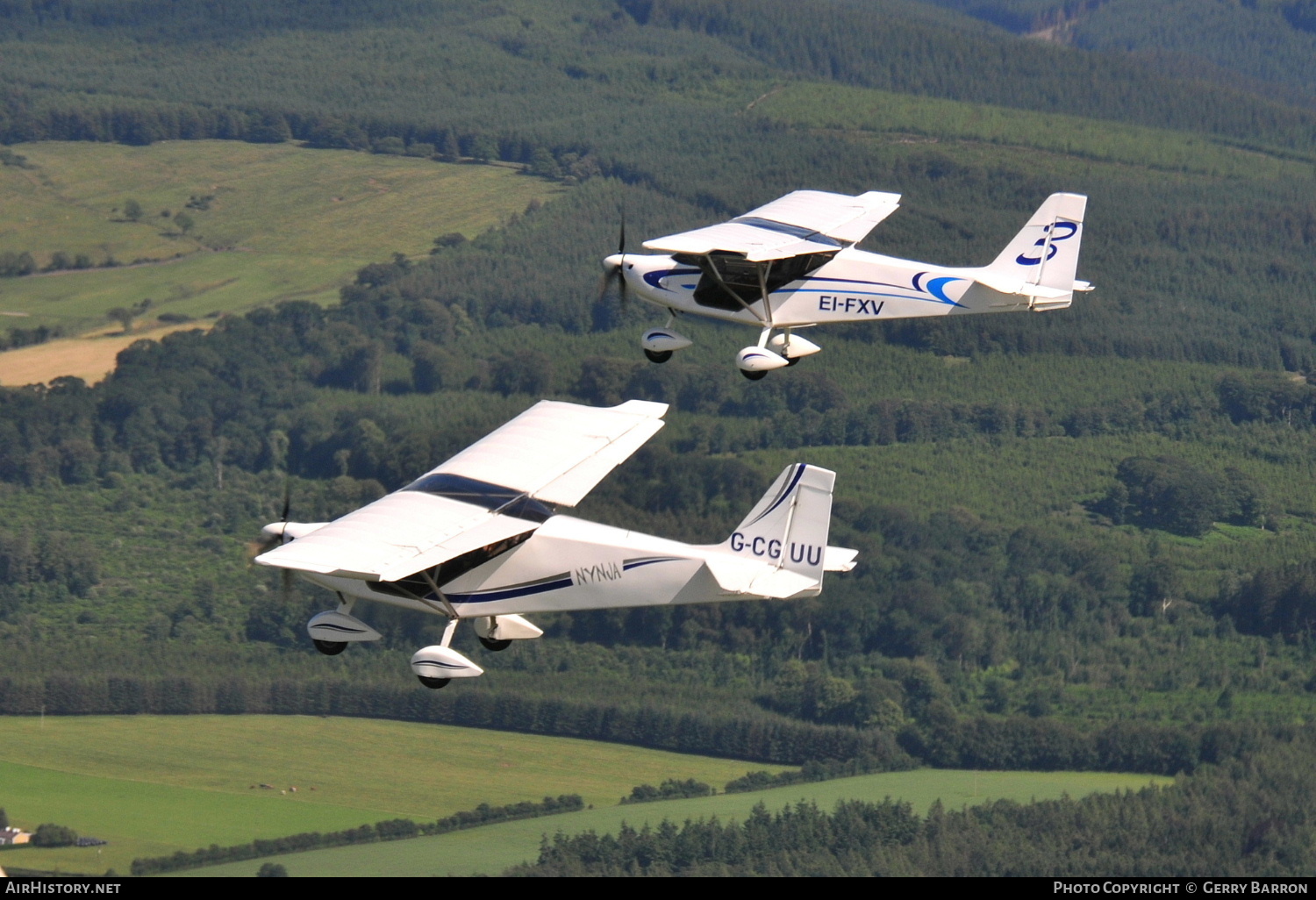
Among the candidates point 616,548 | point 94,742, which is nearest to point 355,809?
point 94,742

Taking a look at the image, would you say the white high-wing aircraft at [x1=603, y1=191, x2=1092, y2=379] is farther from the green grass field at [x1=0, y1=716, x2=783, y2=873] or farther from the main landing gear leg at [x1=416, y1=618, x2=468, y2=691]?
the green grass field at [x1=0, y1=716, x2=783, y2=873]

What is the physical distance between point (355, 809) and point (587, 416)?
123169 millimetres

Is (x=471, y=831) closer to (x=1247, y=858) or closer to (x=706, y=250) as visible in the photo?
(x=1247, y=858)

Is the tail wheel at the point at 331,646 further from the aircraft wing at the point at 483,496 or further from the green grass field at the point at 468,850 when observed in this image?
the green grass field at the point at 468,850

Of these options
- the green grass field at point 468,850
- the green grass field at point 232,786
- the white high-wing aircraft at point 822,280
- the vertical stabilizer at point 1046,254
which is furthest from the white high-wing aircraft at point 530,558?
the green grass field at point 232,786

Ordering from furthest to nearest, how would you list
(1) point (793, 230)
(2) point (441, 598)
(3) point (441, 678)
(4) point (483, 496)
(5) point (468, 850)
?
1. (5) point (468, 850)
2. (1) point (793, 230)
3. (4) point (483, 496)
4. (2) point (441, 598)
5. (3) point (441, 678)

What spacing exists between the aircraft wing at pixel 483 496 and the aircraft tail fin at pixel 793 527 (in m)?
4.13

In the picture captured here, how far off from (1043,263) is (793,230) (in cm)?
740

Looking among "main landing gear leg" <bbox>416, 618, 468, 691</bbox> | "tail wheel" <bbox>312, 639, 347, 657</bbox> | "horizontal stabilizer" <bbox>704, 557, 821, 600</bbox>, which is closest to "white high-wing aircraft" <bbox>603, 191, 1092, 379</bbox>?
"horizontal stabilizer" <bbox>704, 557, 821, 600</bbox>

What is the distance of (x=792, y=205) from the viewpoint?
73750mm

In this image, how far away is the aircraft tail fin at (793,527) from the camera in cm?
5744

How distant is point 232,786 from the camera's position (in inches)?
7392

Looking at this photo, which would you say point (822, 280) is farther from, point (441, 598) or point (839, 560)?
point (441, 598)

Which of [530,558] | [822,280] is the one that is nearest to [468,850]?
[822,280]
